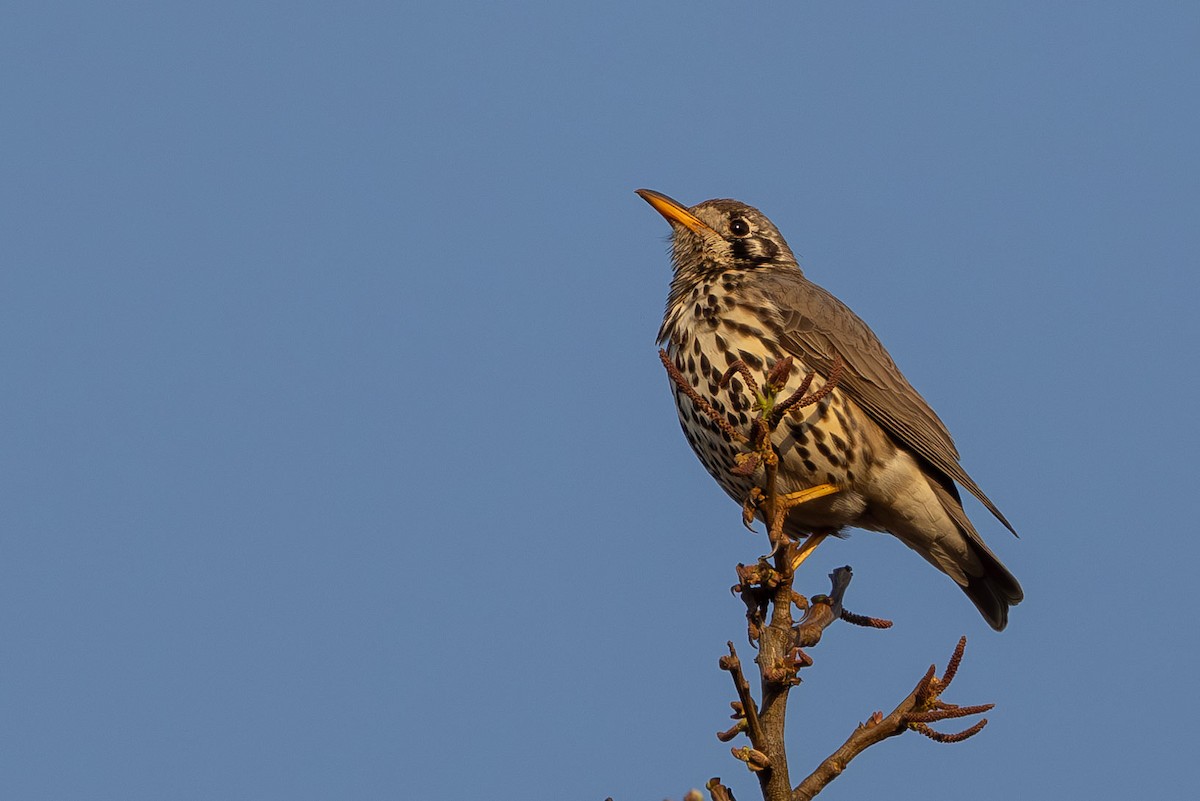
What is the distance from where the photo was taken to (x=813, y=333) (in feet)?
29.2

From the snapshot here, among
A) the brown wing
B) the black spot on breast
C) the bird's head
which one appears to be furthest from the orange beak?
the black spot on breast

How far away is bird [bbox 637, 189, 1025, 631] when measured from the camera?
8461mm

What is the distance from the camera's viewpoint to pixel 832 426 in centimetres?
853

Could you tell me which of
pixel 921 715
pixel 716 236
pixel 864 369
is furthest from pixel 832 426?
pixel 921 715

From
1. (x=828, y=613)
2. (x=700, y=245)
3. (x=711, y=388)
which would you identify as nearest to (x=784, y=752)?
(x=828, y=613)

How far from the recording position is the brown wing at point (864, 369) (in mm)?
8805

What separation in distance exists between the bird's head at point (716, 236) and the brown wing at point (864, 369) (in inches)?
20.1

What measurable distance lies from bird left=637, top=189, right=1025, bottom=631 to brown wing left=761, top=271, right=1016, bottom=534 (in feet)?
0.03

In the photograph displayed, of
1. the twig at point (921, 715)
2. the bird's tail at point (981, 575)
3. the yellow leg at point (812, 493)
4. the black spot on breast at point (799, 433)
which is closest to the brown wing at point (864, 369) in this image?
the bird's tail at point (981, 575)

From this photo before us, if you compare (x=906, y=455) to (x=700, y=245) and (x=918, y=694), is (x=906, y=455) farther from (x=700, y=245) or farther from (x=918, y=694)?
(x=918, y=694)

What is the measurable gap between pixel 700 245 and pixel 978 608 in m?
3.11

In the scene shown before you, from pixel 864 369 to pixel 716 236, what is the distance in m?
1.63

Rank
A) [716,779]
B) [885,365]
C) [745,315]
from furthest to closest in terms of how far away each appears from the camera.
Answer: [885,365] → [745,315] → [716,779]

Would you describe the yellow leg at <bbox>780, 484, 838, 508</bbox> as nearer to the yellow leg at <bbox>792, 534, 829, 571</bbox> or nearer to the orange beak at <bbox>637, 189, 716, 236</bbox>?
the yellow leg at <bbox>792, 534, 829, 571</bbox>
